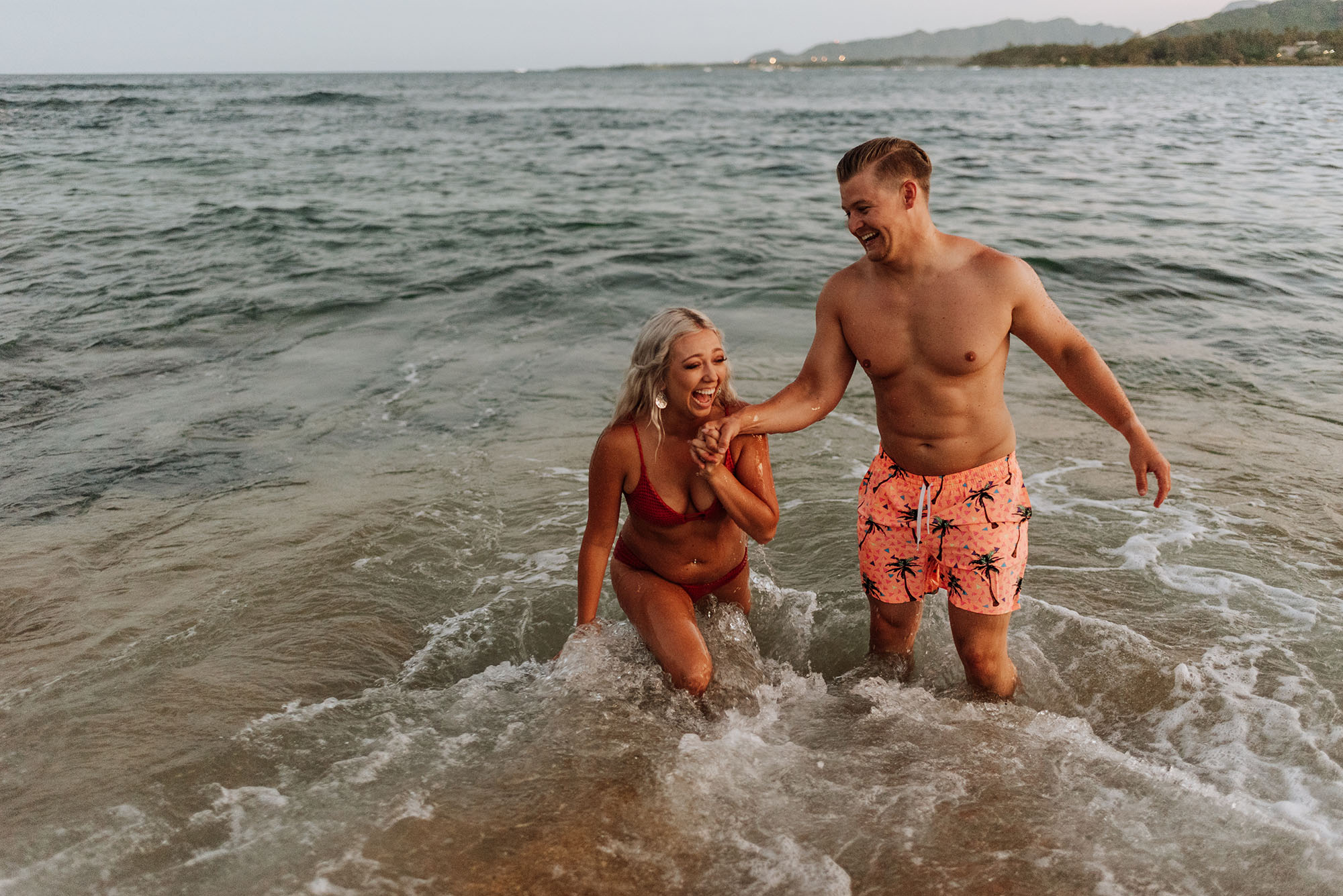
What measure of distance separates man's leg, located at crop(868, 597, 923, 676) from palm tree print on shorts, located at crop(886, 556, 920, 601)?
19cm

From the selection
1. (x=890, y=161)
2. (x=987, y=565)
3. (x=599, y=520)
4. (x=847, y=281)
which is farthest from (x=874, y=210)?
(x=599, y=520)

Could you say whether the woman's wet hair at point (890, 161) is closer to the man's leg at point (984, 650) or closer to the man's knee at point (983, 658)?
the man's leg at point (984, 650)

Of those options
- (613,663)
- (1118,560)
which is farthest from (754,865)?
(1118,560)

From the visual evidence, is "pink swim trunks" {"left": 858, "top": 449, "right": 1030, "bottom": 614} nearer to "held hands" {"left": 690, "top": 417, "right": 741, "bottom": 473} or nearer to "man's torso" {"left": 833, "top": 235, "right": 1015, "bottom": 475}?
"man's torso" {"left": 833, "top": 235, "right": 1015, "bottom": 475}

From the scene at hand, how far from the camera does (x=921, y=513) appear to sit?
3.52 metres

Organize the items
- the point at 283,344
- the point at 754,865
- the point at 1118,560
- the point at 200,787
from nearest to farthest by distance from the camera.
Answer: the point at 754,865
the point at 200,787
the point at 1118,560
the point at 283,344

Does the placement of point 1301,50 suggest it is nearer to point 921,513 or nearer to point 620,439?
point 921,513

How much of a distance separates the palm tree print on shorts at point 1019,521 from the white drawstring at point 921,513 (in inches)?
12.3

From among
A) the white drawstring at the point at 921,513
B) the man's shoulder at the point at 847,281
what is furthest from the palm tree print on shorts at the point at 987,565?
the man's shoulder at the point at 847,281

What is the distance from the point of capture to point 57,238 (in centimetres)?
1436

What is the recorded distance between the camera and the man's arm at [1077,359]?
328 centimetres

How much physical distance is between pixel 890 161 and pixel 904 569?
1.53 m

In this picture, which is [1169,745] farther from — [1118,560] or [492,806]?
[492,806]

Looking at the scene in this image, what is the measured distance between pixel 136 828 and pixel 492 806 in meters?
1.19
